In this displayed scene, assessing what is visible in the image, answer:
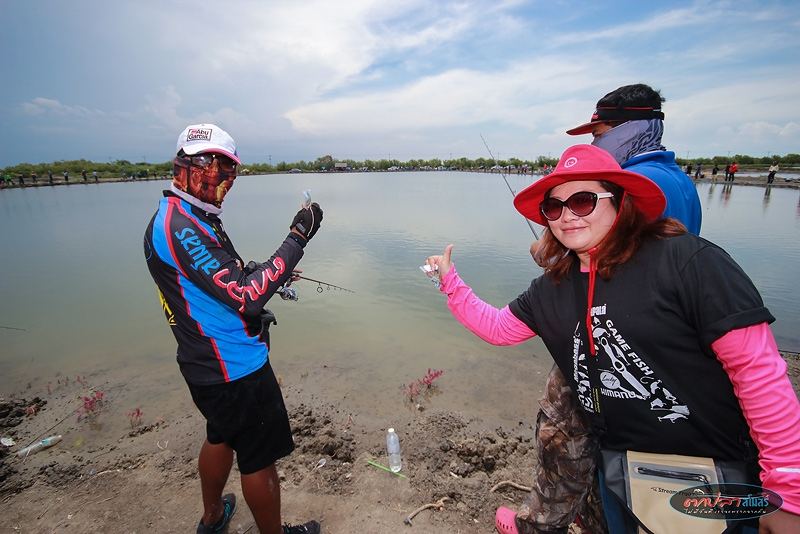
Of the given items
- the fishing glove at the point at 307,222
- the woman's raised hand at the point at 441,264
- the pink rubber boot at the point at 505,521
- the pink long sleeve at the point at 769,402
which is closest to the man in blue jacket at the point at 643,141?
the pink long sleeve at the point at 769,402

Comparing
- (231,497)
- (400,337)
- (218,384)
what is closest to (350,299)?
(400,337)

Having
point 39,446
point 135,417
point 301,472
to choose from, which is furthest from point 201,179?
point 39,446

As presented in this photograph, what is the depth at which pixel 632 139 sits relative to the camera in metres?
2.04

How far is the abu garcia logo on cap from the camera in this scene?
2.04m

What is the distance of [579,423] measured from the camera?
2.07 meters

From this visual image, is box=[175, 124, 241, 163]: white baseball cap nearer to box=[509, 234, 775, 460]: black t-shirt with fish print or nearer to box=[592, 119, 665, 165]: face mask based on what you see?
box=[509, 234, 775, 460]: black t-shirt with fish print

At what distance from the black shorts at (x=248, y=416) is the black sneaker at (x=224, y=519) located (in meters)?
0.77

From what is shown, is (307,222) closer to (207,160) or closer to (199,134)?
(207,160)

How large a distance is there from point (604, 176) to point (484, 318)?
0.91m

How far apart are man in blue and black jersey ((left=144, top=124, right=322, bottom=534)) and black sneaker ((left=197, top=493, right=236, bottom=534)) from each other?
1.68ft

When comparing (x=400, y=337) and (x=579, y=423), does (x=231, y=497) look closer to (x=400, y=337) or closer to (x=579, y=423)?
(x=579, y=423)

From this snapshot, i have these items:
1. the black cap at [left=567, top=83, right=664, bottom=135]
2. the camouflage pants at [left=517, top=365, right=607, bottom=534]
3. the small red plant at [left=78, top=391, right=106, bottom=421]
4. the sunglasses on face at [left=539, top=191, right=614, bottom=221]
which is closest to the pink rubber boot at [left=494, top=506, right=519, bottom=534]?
the camouflage pants at [left=517, top=365, right=607, bottom=534]

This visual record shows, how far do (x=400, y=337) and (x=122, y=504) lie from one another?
13.3 ft

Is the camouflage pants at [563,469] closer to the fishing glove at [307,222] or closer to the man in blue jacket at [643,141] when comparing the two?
the man in blue jacket at [643,141]
